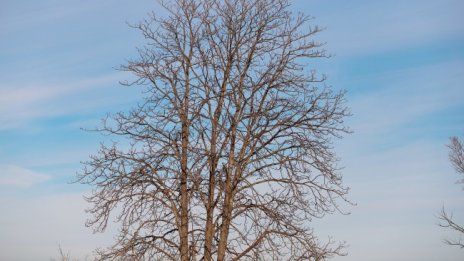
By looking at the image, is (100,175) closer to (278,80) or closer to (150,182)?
(150,182)

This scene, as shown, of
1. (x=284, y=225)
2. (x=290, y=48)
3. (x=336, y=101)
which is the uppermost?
(x=290, y=48)

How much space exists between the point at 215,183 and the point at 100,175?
2.91 m

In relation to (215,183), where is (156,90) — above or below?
above

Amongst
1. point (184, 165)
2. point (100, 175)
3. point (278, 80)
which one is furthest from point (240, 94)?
point (100, 175)

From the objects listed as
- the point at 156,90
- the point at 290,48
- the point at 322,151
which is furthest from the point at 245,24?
the point at 322,151

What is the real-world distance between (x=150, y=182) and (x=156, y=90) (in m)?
2.51

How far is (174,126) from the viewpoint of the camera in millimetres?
14367

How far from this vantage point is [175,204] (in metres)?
13.7

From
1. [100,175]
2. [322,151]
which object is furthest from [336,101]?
[100,175]

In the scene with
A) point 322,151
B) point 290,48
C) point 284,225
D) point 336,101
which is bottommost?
point 284,225

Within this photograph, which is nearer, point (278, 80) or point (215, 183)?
point (215, 183)

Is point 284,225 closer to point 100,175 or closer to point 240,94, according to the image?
point 240,94

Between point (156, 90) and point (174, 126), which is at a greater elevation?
Answer: point (156, 90)

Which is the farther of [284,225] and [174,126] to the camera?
[174,126]
